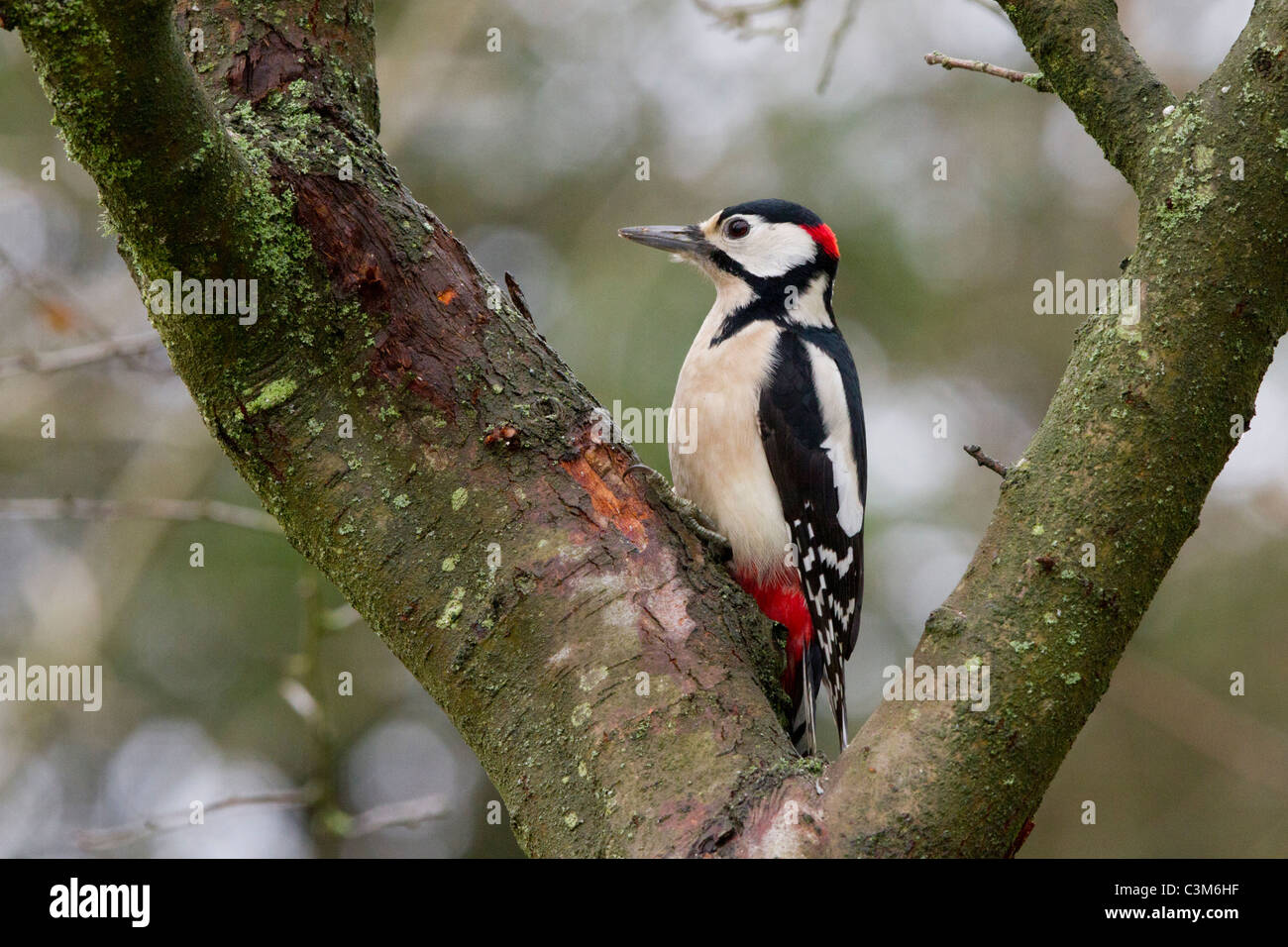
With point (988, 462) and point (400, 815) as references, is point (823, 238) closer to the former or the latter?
point (988, 462)

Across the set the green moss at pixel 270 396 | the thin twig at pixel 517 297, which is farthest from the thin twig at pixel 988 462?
the green moss at pixel 270 396

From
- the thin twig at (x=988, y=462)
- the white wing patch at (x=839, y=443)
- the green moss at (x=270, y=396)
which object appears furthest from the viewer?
the white wing patch at (x=839, y=443)

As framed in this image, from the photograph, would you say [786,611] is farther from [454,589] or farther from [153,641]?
[153,641]

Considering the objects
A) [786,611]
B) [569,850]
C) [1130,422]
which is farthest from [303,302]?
[786,611]

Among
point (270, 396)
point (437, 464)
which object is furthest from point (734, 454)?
point (270, 396)

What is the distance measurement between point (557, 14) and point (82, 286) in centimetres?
309

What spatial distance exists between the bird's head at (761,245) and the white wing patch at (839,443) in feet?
1.22

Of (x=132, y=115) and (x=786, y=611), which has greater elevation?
(x=132, y=115)

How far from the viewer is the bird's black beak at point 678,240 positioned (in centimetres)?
412

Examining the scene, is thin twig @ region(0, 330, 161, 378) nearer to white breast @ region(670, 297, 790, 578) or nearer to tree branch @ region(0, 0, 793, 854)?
tree branch @ region(0, 0, 793, 854)

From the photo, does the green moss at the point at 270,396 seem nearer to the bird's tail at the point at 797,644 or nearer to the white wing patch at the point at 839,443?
the bird's tail at the point at 797,644

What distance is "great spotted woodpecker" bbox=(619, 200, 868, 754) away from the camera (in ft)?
11.5

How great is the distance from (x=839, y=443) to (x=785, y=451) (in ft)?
0.71

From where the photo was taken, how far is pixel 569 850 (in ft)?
6.72
